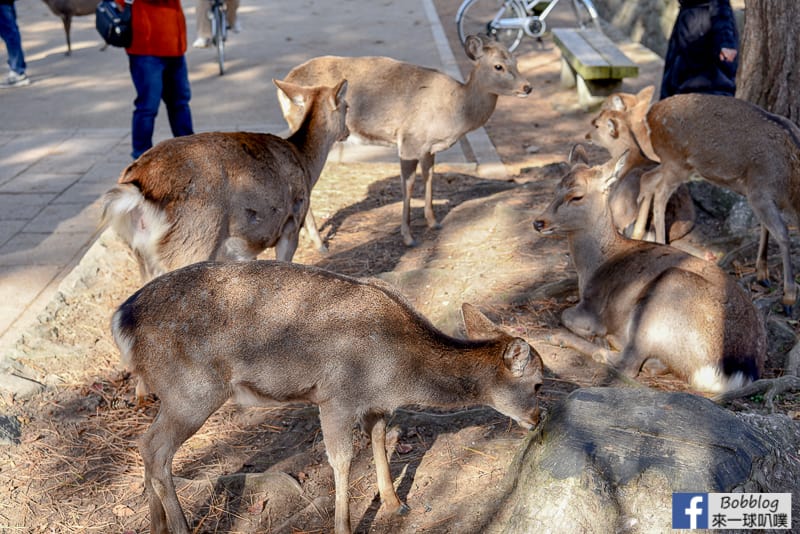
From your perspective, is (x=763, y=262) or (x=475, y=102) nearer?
(x=763, y=262)

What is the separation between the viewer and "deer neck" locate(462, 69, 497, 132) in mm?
7660

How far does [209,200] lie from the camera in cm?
503

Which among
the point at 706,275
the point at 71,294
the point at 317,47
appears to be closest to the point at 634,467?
the point at 706,275

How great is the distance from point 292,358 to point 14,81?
10908 mm

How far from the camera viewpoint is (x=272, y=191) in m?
5.43

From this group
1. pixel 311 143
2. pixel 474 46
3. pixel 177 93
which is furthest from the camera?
pixel 177 93

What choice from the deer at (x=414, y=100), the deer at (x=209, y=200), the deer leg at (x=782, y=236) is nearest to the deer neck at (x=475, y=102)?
the deer at (x=414, y=100)

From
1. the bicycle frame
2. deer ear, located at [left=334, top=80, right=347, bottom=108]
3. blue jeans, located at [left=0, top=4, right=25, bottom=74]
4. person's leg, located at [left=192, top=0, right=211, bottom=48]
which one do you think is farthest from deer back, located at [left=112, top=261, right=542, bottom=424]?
the bicycle frame

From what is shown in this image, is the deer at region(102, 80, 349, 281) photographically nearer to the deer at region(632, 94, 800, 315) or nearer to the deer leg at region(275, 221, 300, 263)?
the deer leg at region(275, 221, 300, 263)

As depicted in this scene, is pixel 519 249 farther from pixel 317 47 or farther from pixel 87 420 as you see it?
pixel 317 47

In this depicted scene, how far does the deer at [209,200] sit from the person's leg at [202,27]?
380 inches

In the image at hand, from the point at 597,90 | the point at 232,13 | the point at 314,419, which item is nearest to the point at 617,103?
the point at 314,419

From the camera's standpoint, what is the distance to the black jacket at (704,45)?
7793 millimetres
